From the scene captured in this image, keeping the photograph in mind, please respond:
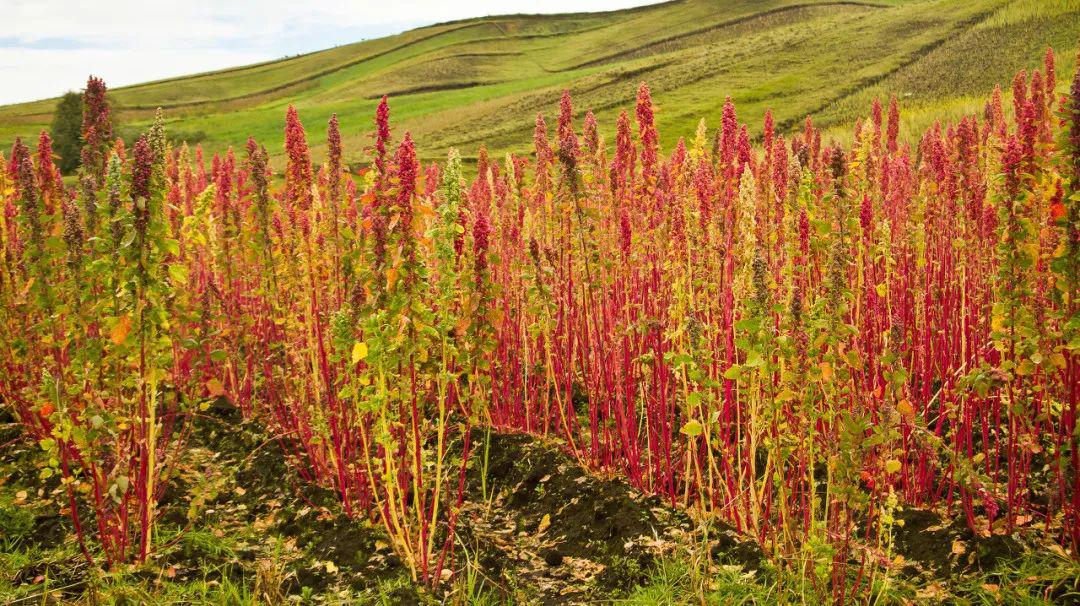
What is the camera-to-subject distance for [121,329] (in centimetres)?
307

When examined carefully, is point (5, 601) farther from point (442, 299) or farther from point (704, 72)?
point (704, 72)

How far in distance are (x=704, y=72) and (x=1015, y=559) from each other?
4392 cm

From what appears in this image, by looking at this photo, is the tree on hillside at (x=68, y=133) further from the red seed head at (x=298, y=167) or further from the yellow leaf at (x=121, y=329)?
the yellow leaf at (x=121, y=329)

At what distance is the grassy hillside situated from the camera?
31.3 meters

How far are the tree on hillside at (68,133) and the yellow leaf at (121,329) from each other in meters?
34.9

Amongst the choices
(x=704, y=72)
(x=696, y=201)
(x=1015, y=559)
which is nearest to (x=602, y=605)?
(x=1015, y=559)

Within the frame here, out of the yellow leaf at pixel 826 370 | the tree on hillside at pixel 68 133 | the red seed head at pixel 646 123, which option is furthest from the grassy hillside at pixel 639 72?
the yellow leaf at pixel 826 370

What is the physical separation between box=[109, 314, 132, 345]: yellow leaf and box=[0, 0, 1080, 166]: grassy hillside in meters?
13.6

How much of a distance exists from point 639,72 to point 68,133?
34.0 meters

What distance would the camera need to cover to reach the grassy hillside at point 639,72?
3131 cm

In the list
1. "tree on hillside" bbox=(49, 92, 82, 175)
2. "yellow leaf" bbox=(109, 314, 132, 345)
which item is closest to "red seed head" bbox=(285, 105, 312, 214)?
"yellow leaf" bbox=(109, 314, 132, 345)

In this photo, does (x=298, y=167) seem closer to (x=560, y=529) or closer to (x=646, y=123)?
(x=646, y=123)

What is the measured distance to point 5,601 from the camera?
10.0 feet

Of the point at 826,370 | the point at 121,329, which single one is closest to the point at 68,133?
A: the point at 121,329
